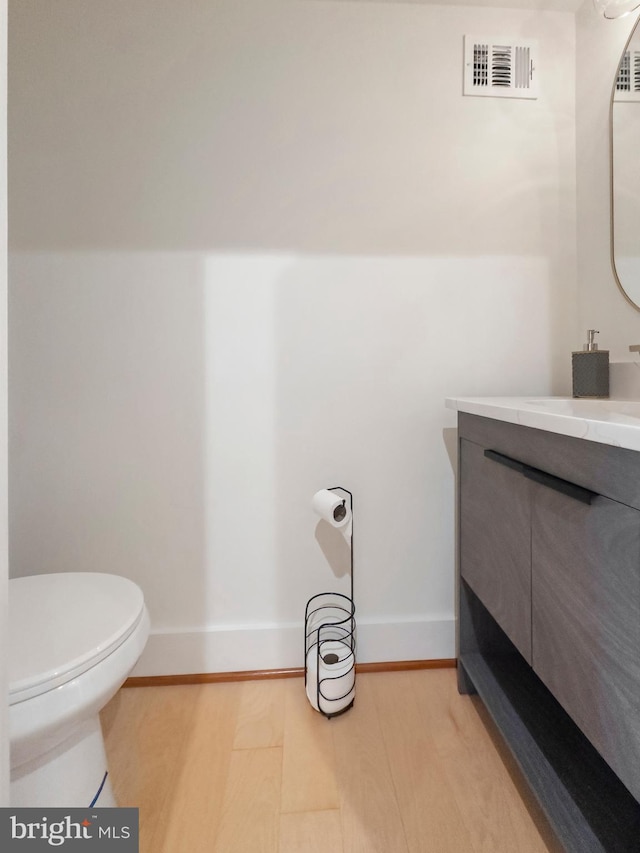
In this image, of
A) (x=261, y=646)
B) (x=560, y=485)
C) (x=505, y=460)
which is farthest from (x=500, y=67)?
(x=261, y=646)

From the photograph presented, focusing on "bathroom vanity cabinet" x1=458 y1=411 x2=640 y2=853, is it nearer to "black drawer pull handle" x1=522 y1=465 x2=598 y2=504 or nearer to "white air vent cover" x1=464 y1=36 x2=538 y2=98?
"black drawer pull handle" x1=522 y1=465 x2=598 y2=504

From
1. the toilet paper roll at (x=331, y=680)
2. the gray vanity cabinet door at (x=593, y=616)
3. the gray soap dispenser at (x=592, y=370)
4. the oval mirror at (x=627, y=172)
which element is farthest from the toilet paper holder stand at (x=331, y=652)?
the oval mirror at (x=627, y=172)

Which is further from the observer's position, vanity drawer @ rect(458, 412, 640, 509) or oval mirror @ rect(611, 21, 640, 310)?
oval mirror @ rect(611, 21, 640, 310)

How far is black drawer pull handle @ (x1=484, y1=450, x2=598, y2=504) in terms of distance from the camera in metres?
0.65

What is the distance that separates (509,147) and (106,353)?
147 cm

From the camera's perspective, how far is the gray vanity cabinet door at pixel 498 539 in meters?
0.86

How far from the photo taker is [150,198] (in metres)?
1.32

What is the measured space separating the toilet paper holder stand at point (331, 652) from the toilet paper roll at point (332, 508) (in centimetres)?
2

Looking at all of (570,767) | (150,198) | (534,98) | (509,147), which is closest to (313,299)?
(150,198)

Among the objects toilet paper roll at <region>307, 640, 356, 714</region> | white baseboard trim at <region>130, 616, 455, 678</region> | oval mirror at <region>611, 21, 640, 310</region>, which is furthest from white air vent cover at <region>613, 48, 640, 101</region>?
toilet paper roll at <region>307, 640, 356, 714</region>

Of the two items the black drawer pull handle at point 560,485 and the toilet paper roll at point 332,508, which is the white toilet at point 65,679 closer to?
the toilet paper roll at point 332,508

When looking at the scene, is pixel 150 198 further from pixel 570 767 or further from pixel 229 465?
pixel 570 767

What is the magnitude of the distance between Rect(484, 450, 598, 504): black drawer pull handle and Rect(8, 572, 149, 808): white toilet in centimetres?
86

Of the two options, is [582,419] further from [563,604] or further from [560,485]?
[563,604]
